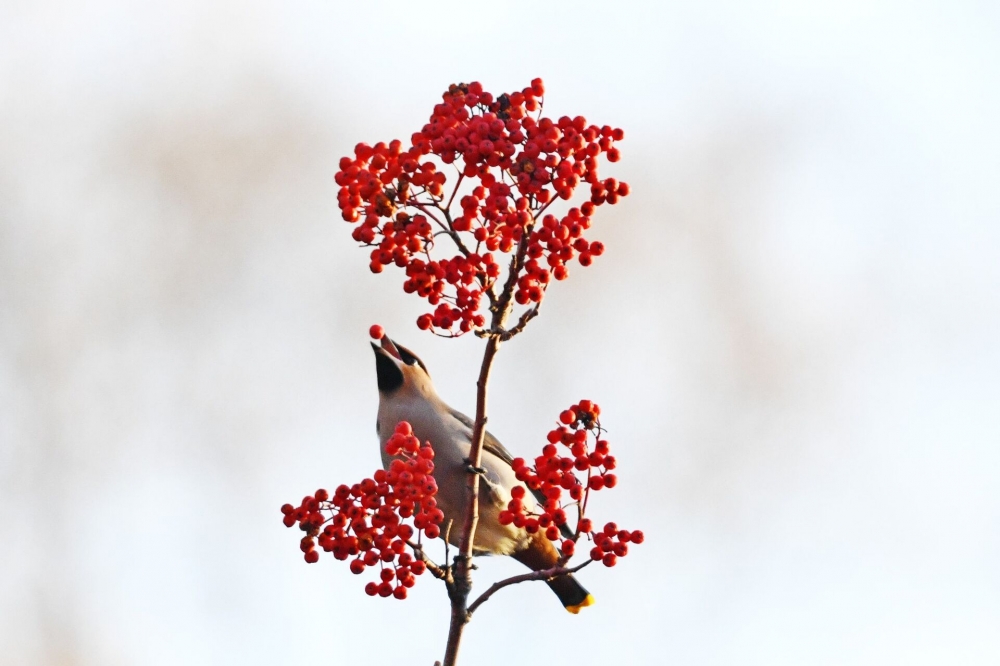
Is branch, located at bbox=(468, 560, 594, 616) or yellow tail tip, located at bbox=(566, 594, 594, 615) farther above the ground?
yellow tail tip, located at bbox=(566, 594, 594, 615)

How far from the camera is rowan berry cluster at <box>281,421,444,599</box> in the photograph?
3.47m

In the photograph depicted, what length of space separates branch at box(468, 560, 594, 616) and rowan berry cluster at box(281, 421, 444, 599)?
0.90 feet

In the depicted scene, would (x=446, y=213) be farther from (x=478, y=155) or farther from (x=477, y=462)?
(x=477, y=462)

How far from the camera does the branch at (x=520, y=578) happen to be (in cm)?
330

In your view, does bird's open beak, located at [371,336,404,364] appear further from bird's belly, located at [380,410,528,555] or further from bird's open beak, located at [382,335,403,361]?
bird's belly, located at [380,410,528,555]

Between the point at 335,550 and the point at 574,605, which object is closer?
the point at 335,550

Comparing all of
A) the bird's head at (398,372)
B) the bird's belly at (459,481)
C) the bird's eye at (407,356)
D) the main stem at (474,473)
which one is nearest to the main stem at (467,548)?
the main stem at (474,473)

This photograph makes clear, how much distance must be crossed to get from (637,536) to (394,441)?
0.82m

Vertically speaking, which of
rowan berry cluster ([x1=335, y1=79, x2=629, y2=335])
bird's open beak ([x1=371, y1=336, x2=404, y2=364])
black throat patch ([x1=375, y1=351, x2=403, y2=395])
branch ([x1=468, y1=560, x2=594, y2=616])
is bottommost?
branch ([x1=468, y1=560, x2=594, y2=616])

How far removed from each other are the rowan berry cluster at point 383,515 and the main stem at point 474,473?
5.1 inches

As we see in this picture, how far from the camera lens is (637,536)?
3.68 m

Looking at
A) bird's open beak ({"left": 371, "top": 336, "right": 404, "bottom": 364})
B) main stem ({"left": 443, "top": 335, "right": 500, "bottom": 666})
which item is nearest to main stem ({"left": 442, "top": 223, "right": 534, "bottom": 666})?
main stem ({"left": 443, "top": 335, "right": 500, "bottom": 666})

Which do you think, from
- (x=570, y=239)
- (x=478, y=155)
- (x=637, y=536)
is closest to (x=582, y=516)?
(x=637, y=536)

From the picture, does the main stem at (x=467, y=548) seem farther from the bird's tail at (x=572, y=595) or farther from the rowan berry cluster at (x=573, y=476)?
the bird's tail at (x=572, y=595)
